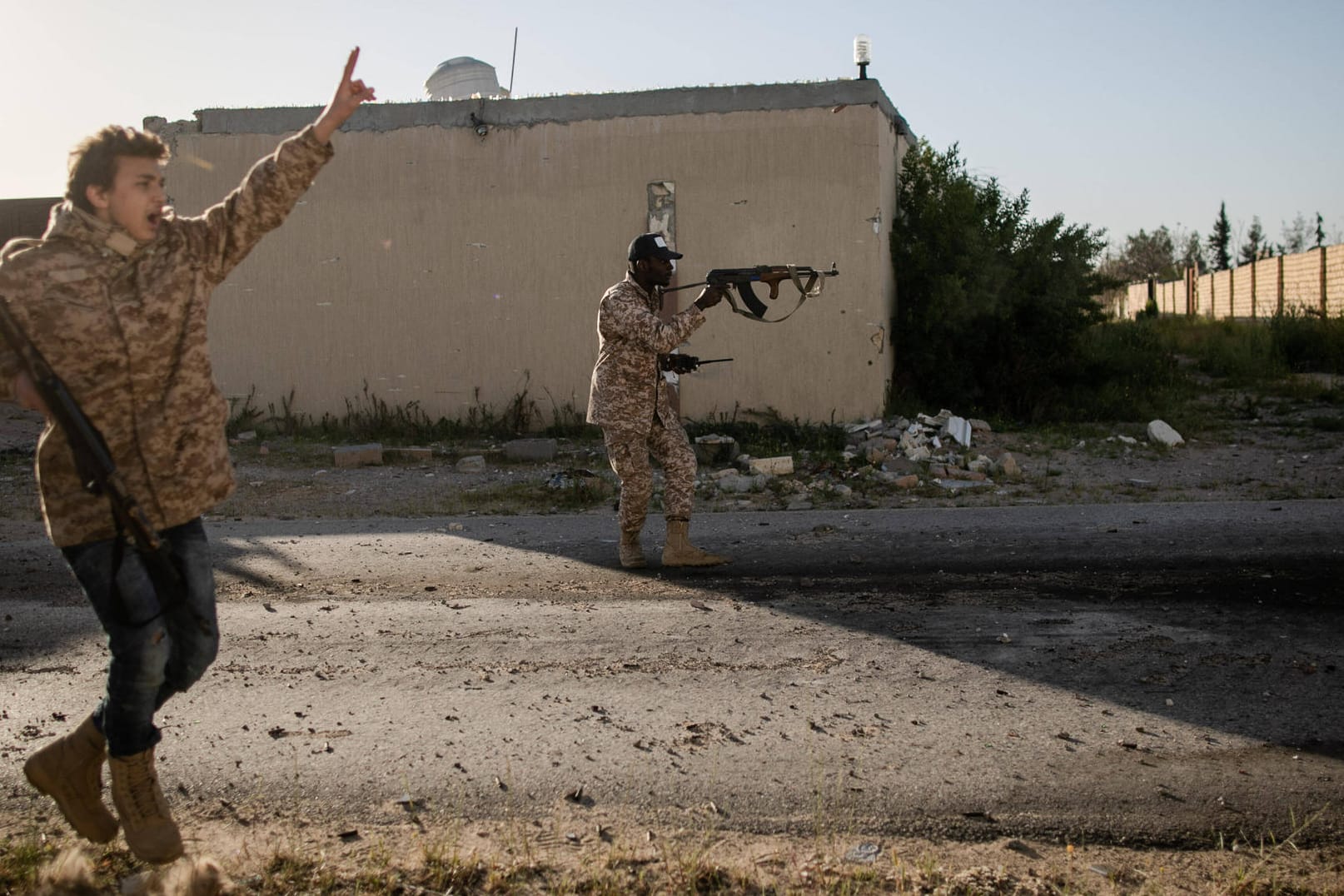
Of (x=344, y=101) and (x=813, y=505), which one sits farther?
(x=813, y=505)

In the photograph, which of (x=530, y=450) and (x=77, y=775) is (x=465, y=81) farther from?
(x=77, y=775)

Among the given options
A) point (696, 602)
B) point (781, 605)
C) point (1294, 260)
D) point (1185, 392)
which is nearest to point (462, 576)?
point (696, 602)

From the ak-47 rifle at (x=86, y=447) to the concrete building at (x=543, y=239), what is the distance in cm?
958

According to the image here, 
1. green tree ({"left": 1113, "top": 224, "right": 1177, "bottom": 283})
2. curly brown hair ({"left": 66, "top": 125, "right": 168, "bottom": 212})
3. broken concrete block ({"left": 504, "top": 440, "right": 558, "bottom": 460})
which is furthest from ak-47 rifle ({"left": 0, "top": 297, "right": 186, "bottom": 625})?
green tree ({"left": 1113, "top": 224, "right": 1177, "bottom": 283})

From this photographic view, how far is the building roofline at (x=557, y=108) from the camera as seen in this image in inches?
465

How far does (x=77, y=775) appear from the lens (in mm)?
2783

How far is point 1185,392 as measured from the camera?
12961 mm

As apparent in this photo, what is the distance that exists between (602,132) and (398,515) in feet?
18.8

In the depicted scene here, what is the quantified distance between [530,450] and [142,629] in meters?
8.27

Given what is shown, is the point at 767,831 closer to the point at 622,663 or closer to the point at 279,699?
the point at 622,663

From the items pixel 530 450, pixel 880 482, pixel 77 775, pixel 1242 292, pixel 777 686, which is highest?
pixel 1242 292

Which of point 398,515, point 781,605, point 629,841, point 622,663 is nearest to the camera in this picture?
point 629,841

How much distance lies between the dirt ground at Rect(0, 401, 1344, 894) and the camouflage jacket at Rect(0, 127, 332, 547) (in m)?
0.96

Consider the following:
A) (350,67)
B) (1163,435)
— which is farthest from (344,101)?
(1163,435)
